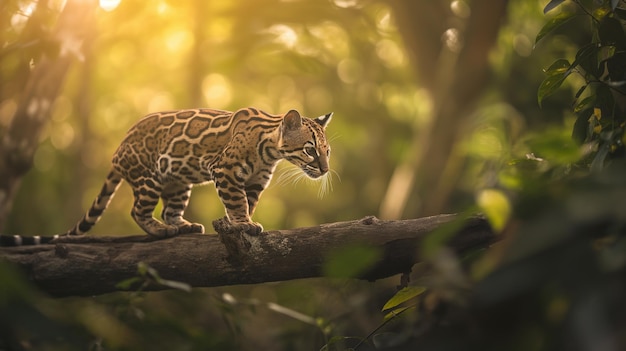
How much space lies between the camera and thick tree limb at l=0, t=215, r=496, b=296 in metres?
4.96

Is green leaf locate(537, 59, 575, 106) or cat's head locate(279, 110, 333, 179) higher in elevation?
cat's head locate(279, 110, 333, 179)

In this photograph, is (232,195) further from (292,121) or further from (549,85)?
(549,85)

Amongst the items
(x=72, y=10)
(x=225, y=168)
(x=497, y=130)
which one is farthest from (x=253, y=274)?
(x=497, y=130)

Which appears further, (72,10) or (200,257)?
(72,10)

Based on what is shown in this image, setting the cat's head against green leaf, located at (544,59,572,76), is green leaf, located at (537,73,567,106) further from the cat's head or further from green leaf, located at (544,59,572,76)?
the cat's head

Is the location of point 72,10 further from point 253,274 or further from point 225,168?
point 253,274

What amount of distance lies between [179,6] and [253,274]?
1447 cm

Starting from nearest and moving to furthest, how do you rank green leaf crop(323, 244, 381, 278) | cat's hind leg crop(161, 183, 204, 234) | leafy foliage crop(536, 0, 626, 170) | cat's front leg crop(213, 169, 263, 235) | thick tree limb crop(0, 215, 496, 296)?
1. green leaf crop(323, 244, 381, 278)
2. leafy foliage crop(536, 0, 626, 170)
3. thick tree limb crop(0, 215, 496, 296)
4. cat's front leg crop(213, 169, 263, 235)
5. cat's hind leg crop(161, 183, 204, 234)

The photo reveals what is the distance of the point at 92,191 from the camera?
2991cm

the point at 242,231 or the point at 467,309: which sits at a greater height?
the point at 242,231

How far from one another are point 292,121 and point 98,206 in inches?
88.0

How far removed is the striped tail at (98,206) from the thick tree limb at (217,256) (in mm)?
1703

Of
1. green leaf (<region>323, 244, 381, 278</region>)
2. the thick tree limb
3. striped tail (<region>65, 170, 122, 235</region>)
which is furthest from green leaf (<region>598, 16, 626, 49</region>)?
striped tail (<region>65, 170, 122, 235</region>)

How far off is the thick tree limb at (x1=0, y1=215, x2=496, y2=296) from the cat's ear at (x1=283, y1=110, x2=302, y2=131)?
5.66 ft
